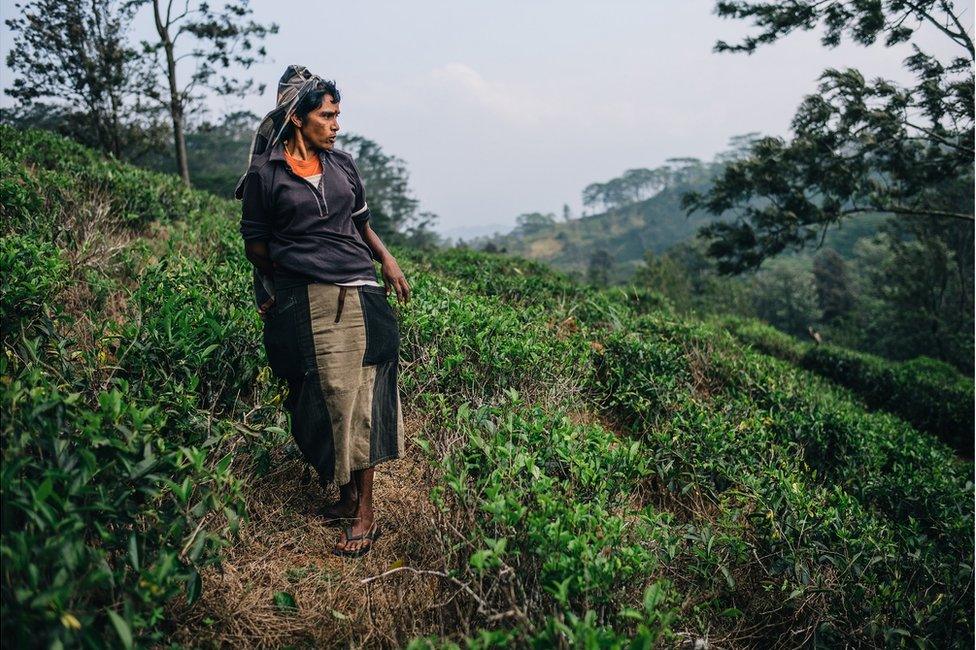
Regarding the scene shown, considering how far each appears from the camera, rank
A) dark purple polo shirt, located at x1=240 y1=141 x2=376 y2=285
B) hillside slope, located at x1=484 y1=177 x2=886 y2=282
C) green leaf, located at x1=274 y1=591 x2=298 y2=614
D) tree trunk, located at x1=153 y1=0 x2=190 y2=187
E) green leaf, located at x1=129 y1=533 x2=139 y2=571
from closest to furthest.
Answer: green leaf, located at x1=129 y1=533 x2=139 y2=571 < green leaf, located at x1=274 y1=591 x2=298 y2=614 < dark purple polo shirt, located at x1=240 y1=141 x2=376 y2=285 < tree trunk, located at x1=153 y1=0 x2=190 y2=187 < hillside slope, located at x1=484 y1=177 x2=886 y2=282

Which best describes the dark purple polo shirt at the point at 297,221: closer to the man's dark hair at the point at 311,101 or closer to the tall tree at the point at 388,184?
the man's dark hair at the point at 311,101

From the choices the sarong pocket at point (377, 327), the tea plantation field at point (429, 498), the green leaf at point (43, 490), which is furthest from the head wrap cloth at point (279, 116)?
the green leaf at point (43, 490)

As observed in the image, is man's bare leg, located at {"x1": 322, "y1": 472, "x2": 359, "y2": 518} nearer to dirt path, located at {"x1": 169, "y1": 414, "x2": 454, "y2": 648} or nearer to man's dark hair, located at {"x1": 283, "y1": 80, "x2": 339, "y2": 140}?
dirt path, located at {"x1": 169, "y1": 414, "x2": 454, "y2": 648}

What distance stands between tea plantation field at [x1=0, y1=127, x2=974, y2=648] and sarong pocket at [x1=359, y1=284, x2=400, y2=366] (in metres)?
0.45

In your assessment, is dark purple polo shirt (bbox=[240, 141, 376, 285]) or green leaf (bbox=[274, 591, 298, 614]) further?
dark purple polo shirt (bbox=[240, 141, 376, 285])

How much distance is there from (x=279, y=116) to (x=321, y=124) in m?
0.17

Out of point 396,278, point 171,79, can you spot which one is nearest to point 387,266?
point 396,278

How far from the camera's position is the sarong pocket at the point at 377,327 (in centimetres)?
236

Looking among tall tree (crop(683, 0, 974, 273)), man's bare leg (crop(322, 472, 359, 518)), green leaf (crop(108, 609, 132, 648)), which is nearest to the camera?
green leaf (crop(108, 609, 132, 648))

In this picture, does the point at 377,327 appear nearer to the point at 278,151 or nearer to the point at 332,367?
the point at 332,367

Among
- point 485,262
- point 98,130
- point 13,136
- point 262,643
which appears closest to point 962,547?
point 262,643

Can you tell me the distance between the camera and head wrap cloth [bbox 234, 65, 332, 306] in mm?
2285

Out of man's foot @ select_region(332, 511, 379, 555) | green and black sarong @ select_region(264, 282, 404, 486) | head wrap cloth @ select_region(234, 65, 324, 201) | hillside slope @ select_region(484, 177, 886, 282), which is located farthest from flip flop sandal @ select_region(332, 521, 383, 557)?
hillside slope @ select_region(484, 177, 886, 282)

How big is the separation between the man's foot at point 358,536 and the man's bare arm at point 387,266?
95 cm
